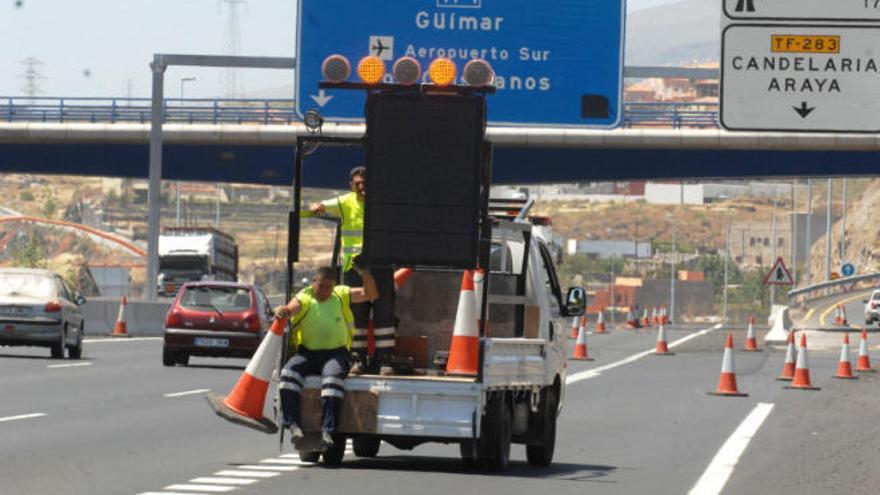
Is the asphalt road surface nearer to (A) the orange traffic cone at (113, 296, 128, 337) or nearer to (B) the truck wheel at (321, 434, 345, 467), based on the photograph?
(B) the truck wheel at (321, 434, 345, 467)

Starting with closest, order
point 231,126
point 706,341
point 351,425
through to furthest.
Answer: point 351,425, point 706,341, point 231,126

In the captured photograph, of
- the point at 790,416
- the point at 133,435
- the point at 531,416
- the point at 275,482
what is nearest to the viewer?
the point at 275,482

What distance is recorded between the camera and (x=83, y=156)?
226 ft

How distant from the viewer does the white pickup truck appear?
1539 cm

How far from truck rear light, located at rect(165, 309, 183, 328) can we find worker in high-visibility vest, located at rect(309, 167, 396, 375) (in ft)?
56.9

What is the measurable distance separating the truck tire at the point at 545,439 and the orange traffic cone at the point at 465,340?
58.0 inches

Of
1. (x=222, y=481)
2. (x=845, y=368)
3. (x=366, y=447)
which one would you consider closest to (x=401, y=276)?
(x=366, y=447)

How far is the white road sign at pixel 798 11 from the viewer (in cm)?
1321

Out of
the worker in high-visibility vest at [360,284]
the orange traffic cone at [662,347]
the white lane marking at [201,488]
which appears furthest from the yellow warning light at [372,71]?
the orange traffic cone at [662,347]

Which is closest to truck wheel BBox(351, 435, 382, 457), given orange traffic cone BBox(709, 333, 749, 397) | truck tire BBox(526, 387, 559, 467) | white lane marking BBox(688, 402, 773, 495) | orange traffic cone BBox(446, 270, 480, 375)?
truck tire BBox(526, 387, 559, 467)

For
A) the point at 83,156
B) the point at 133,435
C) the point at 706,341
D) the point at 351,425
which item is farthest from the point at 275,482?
the point at 83,156

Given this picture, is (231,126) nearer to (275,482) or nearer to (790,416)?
(790,416)

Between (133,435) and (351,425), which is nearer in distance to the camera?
(351,425)

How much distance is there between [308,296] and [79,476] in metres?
2.32
